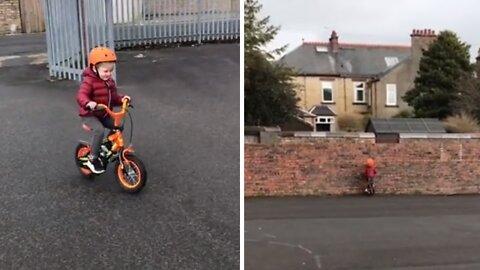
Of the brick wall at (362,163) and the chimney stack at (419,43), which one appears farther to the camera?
the chimney stack at (419,43)

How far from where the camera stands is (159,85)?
1.17 meters

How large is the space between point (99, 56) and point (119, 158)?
0.59ft

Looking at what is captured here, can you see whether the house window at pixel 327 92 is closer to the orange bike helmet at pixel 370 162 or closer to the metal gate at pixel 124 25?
the orange bike helmet at pixel 370 162

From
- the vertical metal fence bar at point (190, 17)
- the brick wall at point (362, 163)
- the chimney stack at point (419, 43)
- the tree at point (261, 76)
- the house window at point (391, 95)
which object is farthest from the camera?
the house window at point (391, 95)

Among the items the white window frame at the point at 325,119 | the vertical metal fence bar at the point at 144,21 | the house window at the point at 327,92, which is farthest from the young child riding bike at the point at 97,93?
the house window at the point at 327,92

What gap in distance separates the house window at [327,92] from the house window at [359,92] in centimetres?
28

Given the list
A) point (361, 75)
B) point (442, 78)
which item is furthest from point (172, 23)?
point (361, 75)

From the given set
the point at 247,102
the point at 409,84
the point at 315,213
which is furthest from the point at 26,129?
the point at 409,84

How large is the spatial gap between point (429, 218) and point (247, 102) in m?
1.20

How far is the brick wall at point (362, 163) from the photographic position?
348 cm

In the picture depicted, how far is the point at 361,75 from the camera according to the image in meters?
6.04

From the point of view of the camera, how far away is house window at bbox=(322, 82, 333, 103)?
4588 mm

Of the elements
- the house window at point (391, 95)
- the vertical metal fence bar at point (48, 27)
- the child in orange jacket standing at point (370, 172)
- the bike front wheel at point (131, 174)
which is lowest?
the child in orange jacket standing at point (370, 172)

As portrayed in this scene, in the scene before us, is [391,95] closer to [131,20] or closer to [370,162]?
[370,162]
